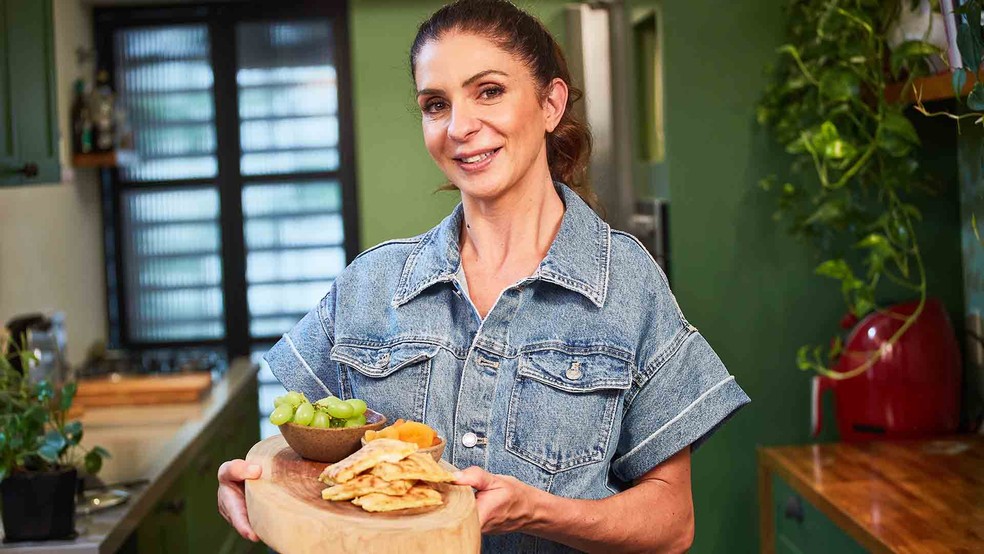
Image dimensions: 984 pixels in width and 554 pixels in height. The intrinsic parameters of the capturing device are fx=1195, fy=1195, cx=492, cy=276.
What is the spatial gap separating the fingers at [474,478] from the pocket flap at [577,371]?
24cm

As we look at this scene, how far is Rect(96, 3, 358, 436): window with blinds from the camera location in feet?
16.8

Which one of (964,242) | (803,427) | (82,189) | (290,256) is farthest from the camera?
(290,256)

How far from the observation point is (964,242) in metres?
2.80

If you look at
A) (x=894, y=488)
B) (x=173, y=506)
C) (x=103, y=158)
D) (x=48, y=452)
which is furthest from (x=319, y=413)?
(x=103, y=158)

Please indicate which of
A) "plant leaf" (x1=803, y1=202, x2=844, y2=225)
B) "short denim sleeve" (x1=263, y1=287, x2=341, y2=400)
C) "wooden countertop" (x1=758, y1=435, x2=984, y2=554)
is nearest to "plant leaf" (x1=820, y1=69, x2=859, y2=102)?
"plant leaf" (x1=803, y1=202, x2=844, y2=225)

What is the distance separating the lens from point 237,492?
4.21 feet

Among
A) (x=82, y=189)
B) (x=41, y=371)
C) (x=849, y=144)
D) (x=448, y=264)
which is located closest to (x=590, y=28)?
(x=849, y=144)

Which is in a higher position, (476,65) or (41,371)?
(476,65)

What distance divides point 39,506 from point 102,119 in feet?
8.98

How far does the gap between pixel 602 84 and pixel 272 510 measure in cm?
252

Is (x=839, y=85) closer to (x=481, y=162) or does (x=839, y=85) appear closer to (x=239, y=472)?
(x=481, y=162)

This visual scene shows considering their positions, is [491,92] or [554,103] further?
[554,103]

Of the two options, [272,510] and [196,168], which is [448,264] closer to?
[272,510]

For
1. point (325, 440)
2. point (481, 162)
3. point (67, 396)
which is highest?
point (481, 162)
